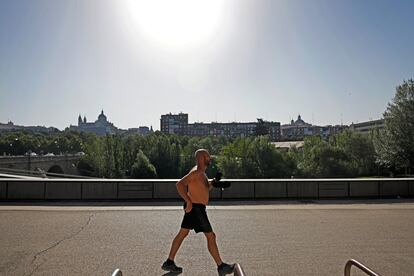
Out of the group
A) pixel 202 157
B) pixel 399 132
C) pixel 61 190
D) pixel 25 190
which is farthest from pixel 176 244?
pixel 399 132

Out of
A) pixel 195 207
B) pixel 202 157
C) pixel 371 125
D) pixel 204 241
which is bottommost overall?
pixel 204 241

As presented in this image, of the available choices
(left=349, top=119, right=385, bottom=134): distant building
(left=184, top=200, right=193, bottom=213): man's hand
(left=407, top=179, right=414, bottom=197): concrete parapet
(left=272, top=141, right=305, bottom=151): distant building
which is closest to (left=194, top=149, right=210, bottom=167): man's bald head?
(left=184, top=200, right=193, bottom=213): man's hand

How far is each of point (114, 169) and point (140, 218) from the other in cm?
5413

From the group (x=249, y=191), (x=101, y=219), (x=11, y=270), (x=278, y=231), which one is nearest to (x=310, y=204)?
(x=249, y=191)

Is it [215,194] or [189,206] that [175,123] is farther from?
[189,206]

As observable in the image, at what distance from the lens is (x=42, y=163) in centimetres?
7350

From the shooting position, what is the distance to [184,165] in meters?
67.0

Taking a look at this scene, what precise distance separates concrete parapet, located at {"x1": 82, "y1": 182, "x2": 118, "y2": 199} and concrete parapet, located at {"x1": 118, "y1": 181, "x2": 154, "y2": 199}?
193mm

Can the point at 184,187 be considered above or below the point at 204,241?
above

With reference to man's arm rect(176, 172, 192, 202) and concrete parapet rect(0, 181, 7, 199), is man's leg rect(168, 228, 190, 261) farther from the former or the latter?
concrete parapet rect(0, 181, 7, 199)

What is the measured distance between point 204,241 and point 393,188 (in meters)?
9.06

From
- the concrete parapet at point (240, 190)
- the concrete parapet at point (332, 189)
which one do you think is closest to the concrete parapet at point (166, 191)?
the concrete parapet at point (240, 190)

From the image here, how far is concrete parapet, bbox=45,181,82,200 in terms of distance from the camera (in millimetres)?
12586

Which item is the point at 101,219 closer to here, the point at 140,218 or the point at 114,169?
the point at 140,218
